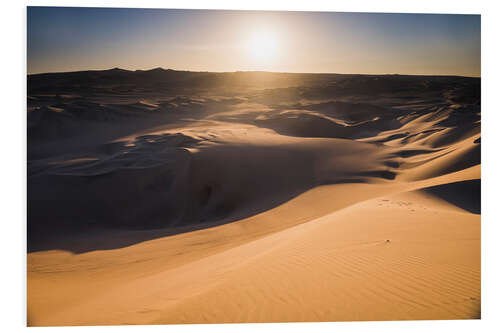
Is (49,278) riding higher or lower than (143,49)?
lower

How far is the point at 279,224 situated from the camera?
723cm

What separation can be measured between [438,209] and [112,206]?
674cm

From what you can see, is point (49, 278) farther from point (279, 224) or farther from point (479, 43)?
point (479, 43)

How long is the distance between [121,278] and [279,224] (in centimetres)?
307

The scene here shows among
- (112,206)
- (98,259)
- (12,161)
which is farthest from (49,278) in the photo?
(112,206)

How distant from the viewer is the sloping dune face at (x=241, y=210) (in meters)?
3.98

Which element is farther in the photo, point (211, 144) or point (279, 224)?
point (211, 144)

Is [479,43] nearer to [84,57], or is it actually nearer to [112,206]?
[84,57]

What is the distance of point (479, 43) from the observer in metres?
5.82

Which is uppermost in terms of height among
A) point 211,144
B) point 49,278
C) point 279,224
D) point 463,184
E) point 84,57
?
point 84,57

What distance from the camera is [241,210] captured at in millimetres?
8648

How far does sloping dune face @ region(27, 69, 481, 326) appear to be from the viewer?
157 inches

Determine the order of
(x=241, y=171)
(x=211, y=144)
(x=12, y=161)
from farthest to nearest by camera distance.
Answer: (x=211, y=144)
(x=241, y=171)
(x=12, y=161)

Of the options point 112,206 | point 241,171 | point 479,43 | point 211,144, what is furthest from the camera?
point 211,144
